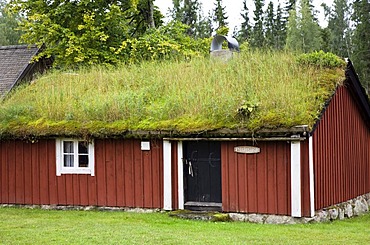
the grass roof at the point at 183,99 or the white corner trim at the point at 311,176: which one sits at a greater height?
the grass roof at the point at 183,99

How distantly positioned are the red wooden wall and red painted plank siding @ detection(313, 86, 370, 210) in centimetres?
373

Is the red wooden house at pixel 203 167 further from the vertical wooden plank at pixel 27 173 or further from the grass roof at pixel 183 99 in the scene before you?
the grass roof at pixel 183 99

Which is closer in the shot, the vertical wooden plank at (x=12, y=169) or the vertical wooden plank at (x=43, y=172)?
the vertical wooden plank at (x=43, y=172)

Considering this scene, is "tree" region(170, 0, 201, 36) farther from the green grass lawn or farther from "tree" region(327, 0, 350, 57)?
the green grass lawn

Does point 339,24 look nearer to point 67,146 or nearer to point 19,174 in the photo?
point 67,146

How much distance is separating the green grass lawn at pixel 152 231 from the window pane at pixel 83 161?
1.43 metres

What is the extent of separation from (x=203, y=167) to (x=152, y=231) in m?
3.33

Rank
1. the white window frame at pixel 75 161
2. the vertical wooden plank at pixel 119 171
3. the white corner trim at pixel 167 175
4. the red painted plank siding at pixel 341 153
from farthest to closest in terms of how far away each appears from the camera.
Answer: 1. the white window frame at pixel 75 161
2. the vertical wooden plank at pixel 119 171
3. the white corner trim at pixel 167 175
4. the red painted plank siding at pixel 341 153

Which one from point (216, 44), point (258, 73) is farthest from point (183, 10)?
point (258, 73)

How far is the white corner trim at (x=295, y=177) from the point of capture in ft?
41.3

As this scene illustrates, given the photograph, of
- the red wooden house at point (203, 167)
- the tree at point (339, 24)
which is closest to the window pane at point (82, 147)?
the red wooden house at point (203, 167)

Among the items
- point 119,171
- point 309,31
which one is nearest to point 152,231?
point 119,171

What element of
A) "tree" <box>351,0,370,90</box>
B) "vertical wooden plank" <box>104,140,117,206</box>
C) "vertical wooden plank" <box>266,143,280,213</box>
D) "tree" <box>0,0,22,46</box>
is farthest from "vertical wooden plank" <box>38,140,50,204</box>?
"tree" <box>0,0,22,46</box>

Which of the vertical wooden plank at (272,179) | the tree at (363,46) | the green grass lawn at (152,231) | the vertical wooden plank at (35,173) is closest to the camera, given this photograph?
the green grass lawn at (152,231)
